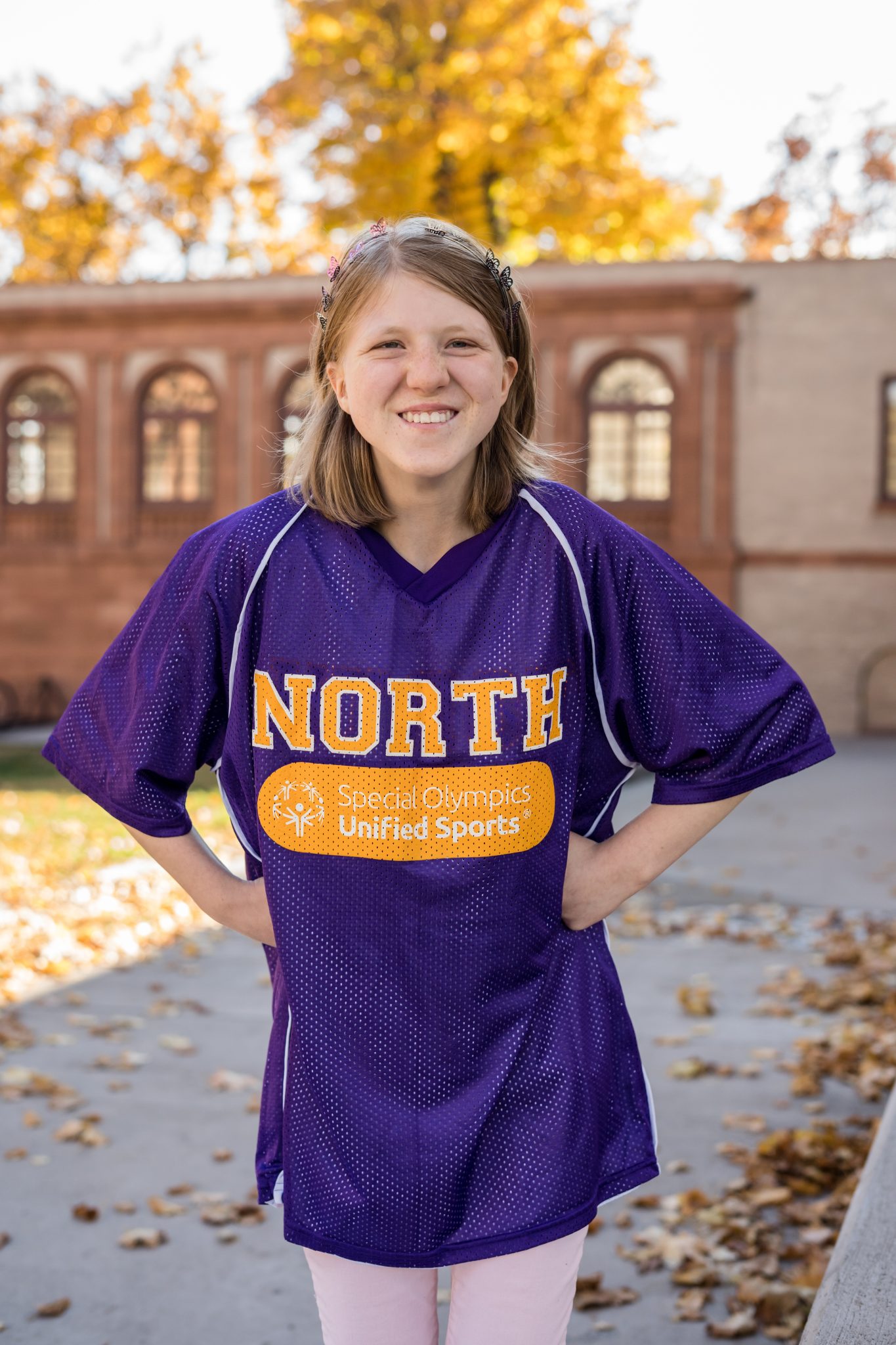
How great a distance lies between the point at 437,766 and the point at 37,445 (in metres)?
22.8

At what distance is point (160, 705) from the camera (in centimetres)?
Answer: 204

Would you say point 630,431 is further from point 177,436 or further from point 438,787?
point 438,787

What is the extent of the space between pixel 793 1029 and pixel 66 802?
28.4 ft

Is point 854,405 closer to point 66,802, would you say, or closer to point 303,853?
point 66,802

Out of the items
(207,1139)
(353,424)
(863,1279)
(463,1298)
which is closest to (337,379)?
(353,424)

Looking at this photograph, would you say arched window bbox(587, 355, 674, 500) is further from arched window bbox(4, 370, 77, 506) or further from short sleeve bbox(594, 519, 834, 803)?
short sleeve bbox(594, 519, 834, 803)

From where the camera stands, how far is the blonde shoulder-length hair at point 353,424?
6.47ft


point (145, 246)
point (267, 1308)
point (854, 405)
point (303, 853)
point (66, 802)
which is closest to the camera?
point (303, 853)

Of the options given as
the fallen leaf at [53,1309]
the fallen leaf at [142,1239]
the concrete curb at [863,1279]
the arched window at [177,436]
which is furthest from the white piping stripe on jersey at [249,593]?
the arched window at [177,436]

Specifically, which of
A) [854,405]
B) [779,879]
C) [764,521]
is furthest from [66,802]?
[854,405]

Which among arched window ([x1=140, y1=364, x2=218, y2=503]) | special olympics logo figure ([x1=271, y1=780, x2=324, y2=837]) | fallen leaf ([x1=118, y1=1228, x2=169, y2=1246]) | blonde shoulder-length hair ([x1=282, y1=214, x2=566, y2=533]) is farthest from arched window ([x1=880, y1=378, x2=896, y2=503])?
special olympics logo figure ([x1=271, y1=780, x2=324, y2=837])

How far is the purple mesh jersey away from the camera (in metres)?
1.93

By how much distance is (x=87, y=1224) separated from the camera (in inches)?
168

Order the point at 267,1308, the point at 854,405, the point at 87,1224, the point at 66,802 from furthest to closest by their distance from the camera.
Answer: the point at 854,405 < the point at 66,802 < the point at 87,1224 < the point at 267,1308
